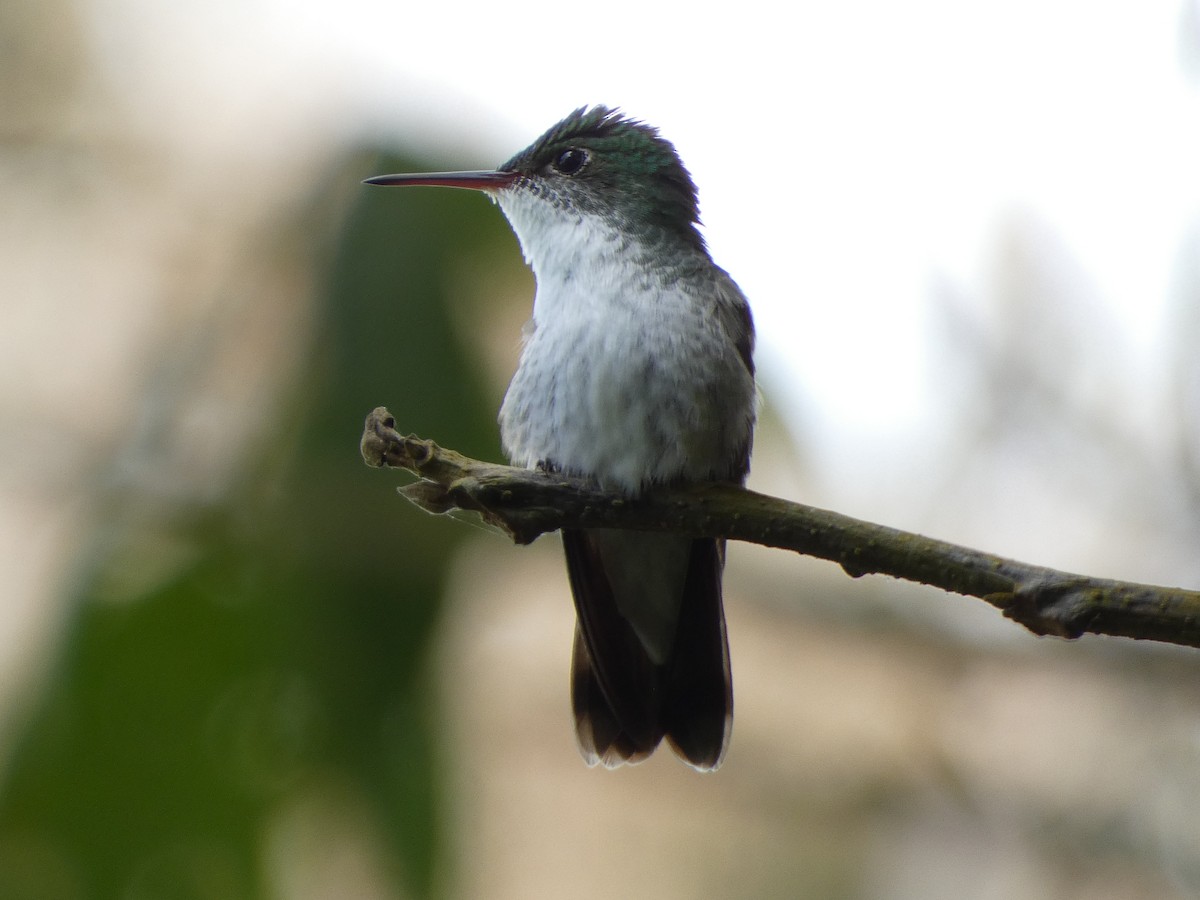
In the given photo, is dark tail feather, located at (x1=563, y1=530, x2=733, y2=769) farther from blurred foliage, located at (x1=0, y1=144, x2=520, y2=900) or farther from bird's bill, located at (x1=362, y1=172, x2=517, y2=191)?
bird's bill, located at (x1=362, y1=172, x2=517, y2=191)

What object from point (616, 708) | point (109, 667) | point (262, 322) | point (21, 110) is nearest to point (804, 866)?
point (616, 708)

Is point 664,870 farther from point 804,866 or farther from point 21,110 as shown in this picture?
point 21,110

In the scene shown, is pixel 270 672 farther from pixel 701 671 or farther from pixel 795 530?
pixel 701 671

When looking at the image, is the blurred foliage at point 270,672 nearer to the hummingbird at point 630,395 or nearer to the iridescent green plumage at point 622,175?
the hummingbird at point 630,395

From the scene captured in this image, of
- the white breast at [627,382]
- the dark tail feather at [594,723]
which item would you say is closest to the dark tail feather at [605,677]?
the dark tail feather at [594,723]

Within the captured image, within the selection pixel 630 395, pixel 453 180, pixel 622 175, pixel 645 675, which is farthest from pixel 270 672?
pixel 622 175

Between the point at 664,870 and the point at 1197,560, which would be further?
the point at 664,870
